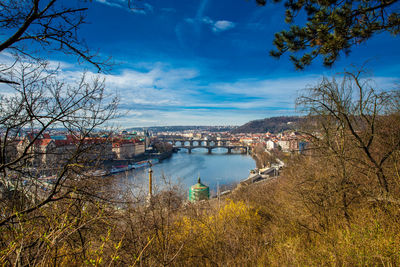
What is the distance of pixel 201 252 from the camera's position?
357cm

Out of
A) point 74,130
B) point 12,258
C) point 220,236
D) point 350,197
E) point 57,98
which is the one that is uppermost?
point 57,98

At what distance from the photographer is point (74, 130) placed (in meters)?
2.17

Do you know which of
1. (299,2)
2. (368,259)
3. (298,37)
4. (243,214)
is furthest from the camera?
(243,214)

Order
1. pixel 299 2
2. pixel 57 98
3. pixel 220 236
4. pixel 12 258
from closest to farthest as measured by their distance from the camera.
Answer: pixel 12 258, pixel 57 98, pixel 299 2, pixel 220 236

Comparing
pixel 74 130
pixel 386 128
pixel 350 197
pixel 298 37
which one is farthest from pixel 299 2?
pixel 350 197

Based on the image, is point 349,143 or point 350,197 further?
point 350,197

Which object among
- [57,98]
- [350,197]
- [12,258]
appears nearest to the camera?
[12,258]

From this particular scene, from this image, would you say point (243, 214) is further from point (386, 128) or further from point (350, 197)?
point (386, 128)

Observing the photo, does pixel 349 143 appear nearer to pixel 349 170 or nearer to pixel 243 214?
pixel 349 170

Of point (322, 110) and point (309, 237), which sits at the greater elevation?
point (322, 110)

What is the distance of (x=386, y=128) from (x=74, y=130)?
4.60 meters

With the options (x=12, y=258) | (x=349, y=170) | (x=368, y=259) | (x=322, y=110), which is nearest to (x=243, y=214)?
(x=349, y=170)

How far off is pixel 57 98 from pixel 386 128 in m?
4.73

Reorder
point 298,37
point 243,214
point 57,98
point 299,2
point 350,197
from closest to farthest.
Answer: point 57,98 < point 299,2 < point 298,37 < point 350,197 < point 243,214
